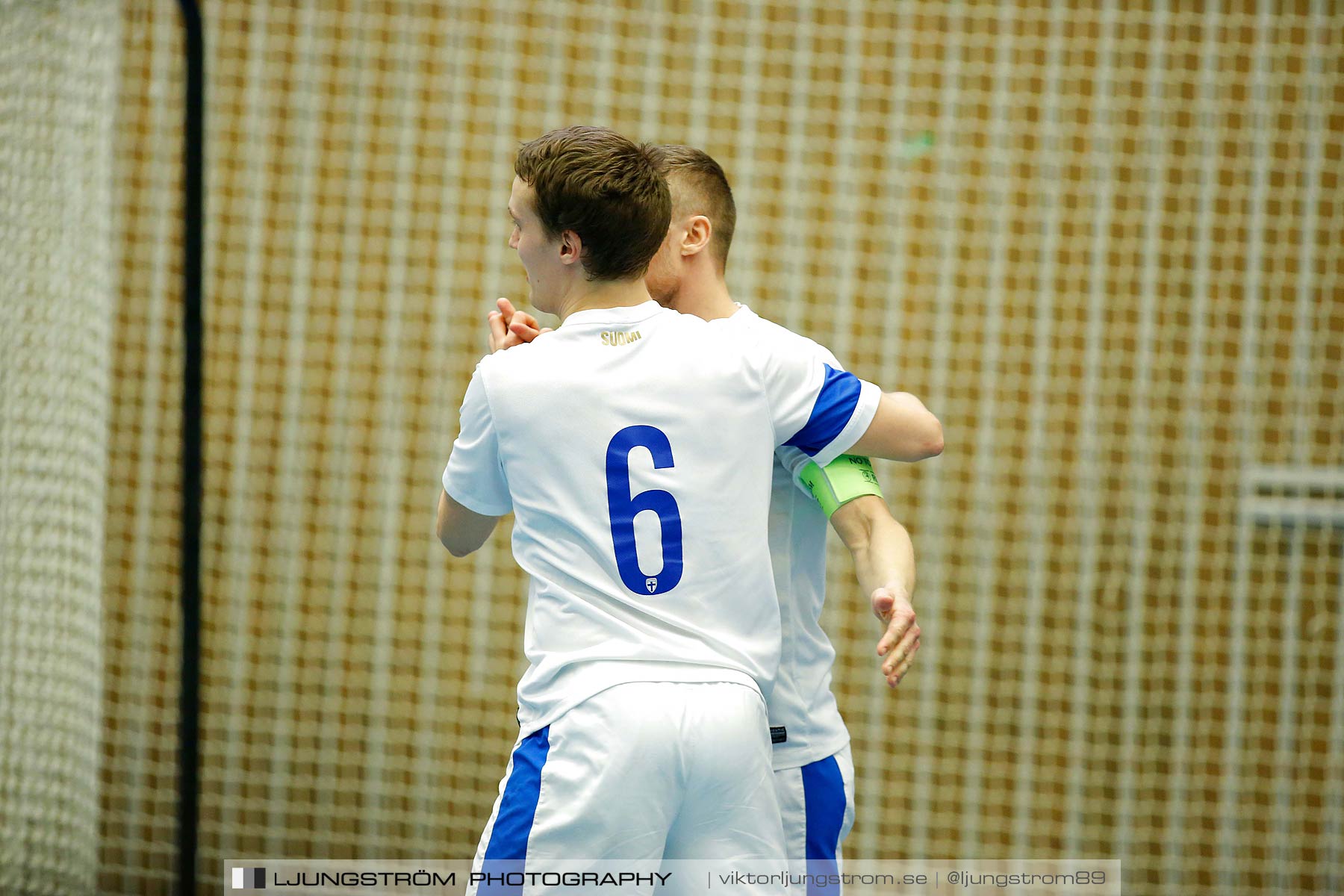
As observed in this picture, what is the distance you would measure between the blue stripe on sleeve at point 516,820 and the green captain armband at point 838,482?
44cm

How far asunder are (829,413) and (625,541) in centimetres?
30

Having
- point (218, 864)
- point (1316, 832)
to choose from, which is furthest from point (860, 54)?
point (218, 864)

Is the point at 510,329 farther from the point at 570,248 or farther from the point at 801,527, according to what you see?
the point at 801,527

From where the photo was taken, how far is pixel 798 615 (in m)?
1.43

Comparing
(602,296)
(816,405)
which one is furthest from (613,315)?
(816,405)

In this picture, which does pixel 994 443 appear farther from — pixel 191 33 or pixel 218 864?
pixel 218 864

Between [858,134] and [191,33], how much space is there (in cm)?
191

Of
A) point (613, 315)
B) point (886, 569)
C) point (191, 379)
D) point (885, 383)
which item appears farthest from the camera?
point (885, 383)

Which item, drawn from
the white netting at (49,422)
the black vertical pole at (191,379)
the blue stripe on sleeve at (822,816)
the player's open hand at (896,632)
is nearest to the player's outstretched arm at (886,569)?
the player's open hand at (896,632)

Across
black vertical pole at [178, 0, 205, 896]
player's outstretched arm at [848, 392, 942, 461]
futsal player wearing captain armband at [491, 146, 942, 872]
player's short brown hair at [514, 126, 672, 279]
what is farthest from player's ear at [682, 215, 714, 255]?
black vertical pole at [178, 0, 205, 896]

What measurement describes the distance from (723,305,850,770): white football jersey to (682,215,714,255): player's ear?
0.10 m

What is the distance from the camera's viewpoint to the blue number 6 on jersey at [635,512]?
1.13 meters

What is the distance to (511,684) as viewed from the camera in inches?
135

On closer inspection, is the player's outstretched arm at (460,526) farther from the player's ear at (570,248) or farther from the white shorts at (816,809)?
the white shorts at (816,809)
